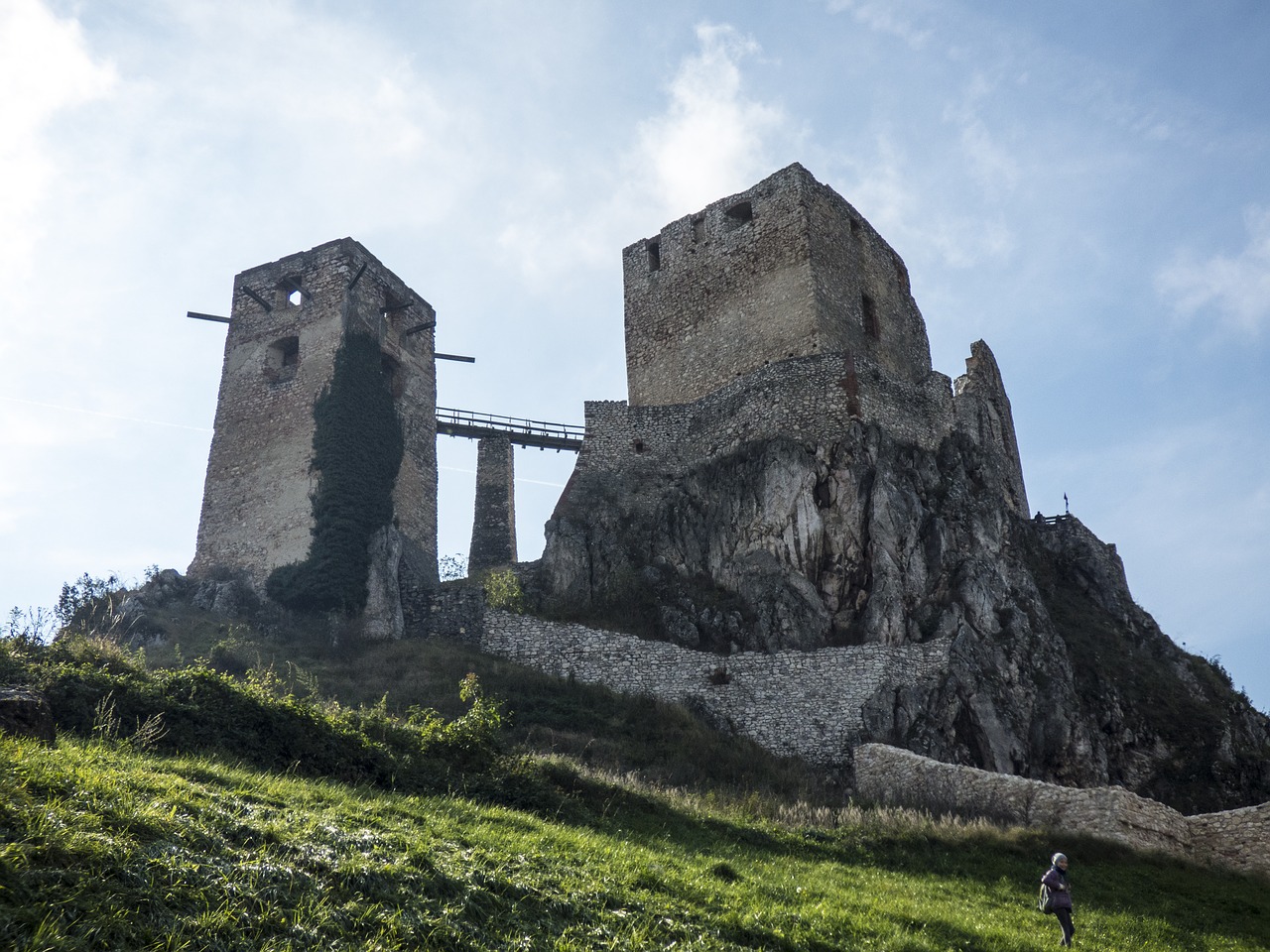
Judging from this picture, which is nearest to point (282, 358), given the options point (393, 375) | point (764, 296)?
point (393, 375)

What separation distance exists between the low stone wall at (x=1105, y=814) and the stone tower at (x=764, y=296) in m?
13.4

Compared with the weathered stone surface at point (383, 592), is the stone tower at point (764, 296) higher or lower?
higher

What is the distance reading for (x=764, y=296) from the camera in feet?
104

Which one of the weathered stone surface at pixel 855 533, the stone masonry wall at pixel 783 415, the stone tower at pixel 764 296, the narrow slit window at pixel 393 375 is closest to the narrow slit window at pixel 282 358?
the narrow slit window at pixel 393 375

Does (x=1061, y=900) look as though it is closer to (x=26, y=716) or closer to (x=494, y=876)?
(x=494, y=876)

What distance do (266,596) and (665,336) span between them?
45.9 feet

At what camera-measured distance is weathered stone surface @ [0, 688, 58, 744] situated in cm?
1081

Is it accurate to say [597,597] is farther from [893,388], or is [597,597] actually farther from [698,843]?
[698,843]

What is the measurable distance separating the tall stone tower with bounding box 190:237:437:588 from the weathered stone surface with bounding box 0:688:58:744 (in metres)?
16.9

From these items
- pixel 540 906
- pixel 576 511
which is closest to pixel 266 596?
pixel 576 511

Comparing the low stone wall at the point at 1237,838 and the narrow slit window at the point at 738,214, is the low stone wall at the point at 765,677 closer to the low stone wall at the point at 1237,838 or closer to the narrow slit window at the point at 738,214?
the low stone wall at the point at 1237,838

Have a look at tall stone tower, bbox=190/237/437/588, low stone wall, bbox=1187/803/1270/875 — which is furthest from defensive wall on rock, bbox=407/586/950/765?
tall stone tower, bbox=190/237/437/588

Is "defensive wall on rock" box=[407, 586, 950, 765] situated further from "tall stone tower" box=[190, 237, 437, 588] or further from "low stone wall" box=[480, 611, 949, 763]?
"tall stone tower" box=[190, 237, 437, 588]

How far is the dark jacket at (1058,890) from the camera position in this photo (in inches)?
450
